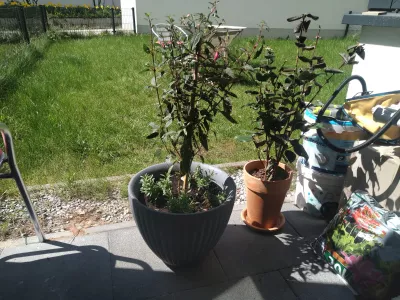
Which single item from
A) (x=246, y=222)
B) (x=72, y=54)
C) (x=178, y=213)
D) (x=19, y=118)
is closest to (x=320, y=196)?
(x=246, y=222)

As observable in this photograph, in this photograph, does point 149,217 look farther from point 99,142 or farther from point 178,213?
point 99,142

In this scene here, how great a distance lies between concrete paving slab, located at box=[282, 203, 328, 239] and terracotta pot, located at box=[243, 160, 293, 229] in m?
0.19

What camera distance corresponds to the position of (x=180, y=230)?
1723mm

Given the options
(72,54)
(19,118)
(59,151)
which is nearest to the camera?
(59,151)

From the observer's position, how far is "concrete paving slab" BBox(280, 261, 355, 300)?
1.89m

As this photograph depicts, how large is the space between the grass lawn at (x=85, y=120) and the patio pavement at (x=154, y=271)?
3.20 ft

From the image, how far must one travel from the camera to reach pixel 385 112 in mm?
1883

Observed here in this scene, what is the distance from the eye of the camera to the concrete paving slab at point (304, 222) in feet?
7.83

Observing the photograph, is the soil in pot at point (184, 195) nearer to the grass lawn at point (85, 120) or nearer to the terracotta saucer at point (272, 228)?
the terracotta saucer at point (272, 228)

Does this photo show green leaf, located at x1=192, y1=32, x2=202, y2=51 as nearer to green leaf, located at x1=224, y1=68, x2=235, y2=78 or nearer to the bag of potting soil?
green leaf, located at x1=224, y1=68, x2=235, y2=78

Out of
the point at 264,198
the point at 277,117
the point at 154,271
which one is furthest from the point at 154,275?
the point at 277,117

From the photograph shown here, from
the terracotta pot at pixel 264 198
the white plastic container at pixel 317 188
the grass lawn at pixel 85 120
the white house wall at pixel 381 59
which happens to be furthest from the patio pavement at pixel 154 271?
the white house wall at pixel 381 59

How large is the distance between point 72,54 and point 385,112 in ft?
24.6

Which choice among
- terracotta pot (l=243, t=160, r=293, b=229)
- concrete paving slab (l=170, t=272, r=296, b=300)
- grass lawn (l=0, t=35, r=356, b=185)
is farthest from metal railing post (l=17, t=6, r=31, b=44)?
concrete paving slab (l=170, t=272, r=296, b=300)
